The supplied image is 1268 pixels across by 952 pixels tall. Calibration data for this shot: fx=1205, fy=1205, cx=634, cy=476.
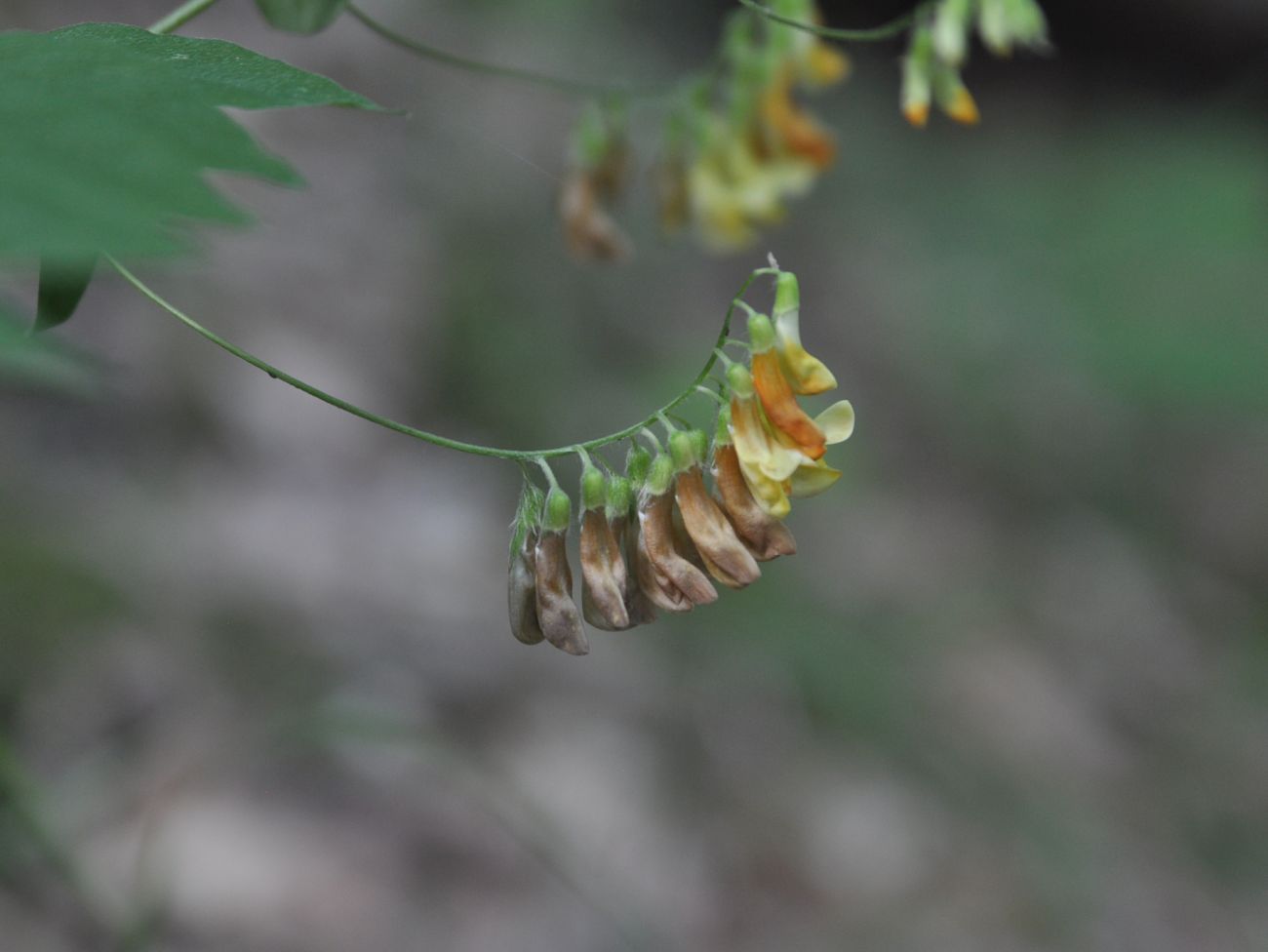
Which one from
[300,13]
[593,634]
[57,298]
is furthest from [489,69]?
[593,634]

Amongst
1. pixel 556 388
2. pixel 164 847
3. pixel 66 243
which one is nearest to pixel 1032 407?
pixel 556 388

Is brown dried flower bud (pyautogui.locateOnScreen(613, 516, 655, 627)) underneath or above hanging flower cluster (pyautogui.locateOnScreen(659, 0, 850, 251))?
underneath

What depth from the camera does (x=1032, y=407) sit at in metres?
6.63

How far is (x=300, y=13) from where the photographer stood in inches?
51.4

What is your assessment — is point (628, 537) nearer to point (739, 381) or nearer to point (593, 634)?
point (739, 381)

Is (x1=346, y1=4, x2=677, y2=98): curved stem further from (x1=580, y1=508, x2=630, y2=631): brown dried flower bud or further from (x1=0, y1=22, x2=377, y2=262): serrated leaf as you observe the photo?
(x1=580, y1=508, x2=630, y2=631): brown dried flower bud

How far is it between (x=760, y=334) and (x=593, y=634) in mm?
2152

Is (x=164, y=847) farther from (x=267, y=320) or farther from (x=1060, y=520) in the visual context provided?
(x=1060, y=520)

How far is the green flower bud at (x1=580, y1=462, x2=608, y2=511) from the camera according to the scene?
1228mm

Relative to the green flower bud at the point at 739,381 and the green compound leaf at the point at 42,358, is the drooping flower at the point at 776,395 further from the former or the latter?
the green compound leaf at the point at 42,358

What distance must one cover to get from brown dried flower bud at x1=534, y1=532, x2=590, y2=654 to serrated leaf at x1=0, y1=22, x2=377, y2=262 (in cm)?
48

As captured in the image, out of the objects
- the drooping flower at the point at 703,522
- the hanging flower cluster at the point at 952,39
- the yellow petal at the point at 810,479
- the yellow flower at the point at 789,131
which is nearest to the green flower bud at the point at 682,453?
the drooping flower at the point at 703,522

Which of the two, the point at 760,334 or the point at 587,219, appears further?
the point at 587,219

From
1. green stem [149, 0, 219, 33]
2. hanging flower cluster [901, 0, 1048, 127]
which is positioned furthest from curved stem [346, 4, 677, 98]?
hanging flower cluster [901, 0, 1048, 127]
